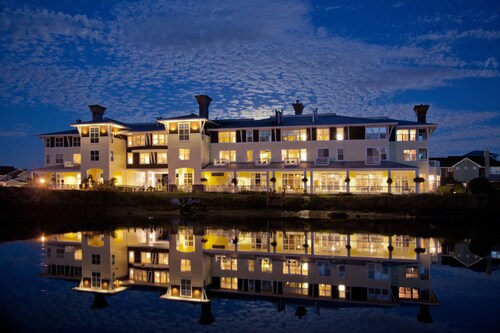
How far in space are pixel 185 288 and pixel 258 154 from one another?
3204 cm

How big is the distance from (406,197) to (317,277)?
23240 mm

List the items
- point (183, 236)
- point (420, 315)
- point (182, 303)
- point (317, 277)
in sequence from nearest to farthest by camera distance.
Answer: point (420, 315)
point (182, 303)
point (317, 277)
point (183, 236)

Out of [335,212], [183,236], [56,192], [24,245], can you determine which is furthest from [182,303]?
[56,192]

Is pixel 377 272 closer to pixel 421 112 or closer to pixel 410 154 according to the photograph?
pixel 410 154

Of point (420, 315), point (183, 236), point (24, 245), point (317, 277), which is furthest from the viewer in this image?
point (183, 236)

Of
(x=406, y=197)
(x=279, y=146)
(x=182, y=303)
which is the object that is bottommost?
(x=182, y=303)

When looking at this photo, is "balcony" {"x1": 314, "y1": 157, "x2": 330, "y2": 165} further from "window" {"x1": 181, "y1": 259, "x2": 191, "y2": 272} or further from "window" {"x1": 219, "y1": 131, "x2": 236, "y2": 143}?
"window" {"x1": 181, "y1": 259, "x2": 191, "y2": 272}

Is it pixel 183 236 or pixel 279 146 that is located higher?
pixel 279 146

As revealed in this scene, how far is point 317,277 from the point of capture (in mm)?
14844

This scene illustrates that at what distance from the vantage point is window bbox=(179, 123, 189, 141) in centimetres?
4496

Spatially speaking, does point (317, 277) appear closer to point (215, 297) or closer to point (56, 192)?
point (215, 297)

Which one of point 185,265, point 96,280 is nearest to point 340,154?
point 185,265

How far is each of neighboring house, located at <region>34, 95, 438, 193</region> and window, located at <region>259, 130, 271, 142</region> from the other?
0.11 m

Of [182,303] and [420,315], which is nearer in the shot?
[420,315]
